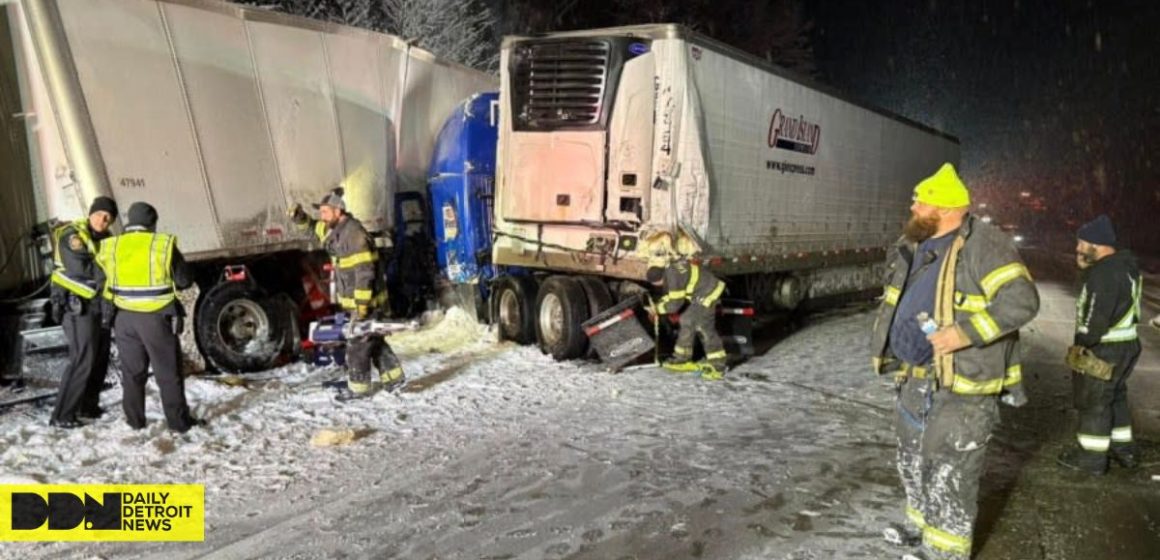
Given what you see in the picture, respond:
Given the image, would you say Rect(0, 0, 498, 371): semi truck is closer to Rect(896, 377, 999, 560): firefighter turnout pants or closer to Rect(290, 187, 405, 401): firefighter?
Rect(290, 187, 405, 401): firefighter

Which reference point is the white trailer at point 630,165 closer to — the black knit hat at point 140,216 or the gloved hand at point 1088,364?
the gloved hand at point 1088,364

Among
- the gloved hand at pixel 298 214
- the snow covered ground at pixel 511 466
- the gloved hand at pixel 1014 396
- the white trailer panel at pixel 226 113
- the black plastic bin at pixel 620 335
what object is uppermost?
the white trailer panel at pixel 226 113

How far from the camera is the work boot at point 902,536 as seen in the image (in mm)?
3992

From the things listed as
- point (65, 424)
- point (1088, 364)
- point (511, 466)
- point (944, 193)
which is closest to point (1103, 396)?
point (1088, 364)

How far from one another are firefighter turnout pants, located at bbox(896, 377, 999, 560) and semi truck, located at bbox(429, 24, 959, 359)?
4.66 meters

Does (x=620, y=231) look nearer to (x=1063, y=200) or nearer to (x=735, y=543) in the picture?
(x=735, y=543)

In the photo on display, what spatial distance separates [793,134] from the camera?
10789 millimetres

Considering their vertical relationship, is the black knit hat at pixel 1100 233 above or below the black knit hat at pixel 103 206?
below

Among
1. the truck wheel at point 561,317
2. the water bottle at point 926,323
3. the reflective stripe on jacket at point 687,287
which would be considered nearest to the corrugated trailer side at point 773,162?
the reflective stripe on jacket at point 687,287

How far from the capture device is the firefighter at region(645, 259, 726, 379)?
8.12 meters

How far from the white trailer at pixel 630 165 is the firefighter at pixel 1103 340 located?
391cm

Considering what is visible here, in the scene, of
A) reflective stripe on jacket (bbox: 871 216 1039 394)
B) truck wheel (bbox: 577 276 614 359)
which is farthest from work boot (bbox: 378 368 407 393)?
reflective stripe on jacket (bbox: 871 216 1039 394)

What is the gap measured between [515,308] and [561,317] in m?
0.93

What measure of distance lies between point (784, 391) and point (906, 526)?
3.25 m
